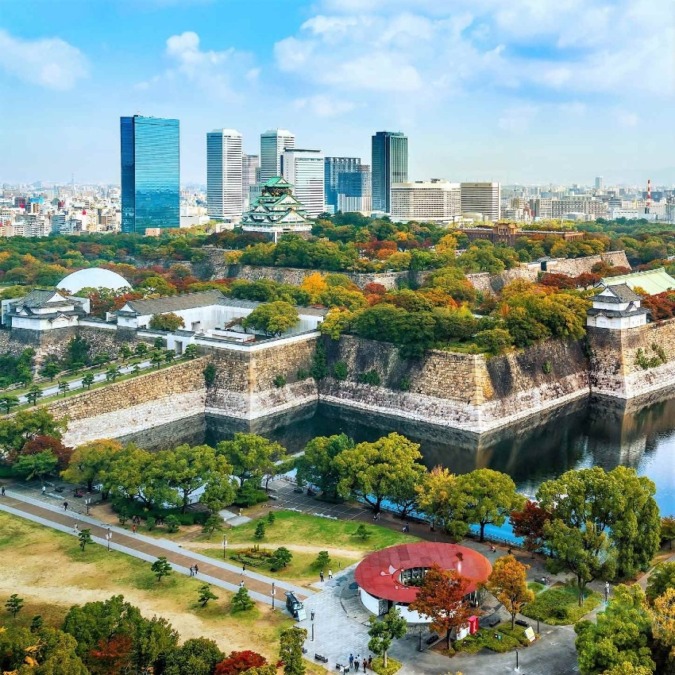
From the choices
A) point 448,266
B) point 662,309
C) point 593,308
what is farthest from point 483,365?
point 448,266

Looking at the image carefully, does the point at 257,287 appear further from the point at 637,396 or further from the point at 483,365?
the point at 637,396

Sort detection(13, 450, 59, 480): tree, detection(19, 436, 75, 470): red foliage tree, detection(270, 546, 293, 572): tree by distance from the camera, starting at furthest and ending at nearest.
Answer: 1. detection(19, 436, 75, 470): red foliage tree
2. detection(13, 450, 59, 480): tree
3. detection(270, 546, 293, 572): tree

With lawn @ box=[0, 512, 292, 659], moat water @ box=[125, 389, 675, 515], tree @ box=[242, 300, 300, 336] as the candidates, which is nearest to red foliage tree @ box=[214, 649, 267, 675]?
lawn @ box=[0, 512, 292, 659]

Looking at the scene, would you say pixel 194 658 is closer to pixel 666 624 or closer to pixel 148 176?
pixel 666 624

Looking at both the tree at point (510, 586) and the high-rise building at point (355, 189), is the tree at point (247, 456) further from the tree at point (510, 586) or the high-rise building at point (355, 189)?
the high-rise building at point (355, 189)

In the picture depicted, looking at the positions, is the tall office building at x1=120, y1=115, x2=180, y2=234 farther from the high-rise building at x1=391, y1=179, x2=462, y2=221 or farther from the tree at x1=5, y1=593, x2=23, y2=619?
the tree at x1=5, y1=593, x2=23, y2=619

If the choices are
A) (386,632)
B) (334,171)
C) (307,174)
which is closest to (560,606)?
(386,632)
